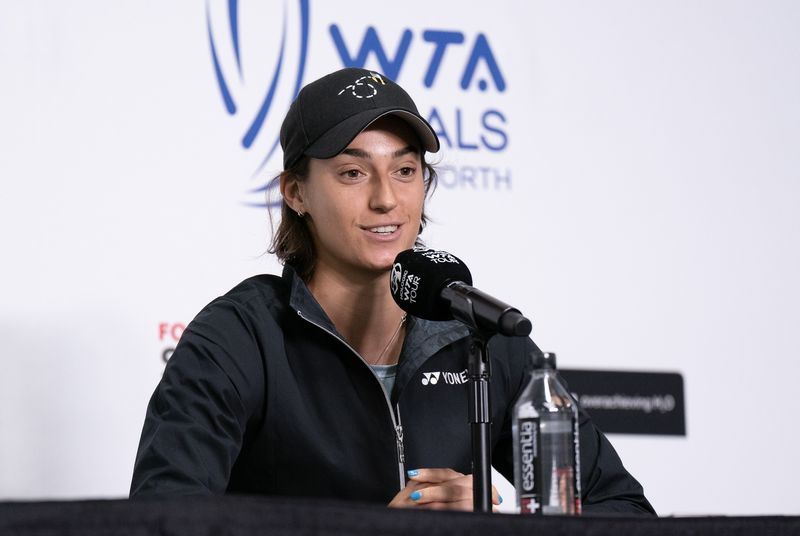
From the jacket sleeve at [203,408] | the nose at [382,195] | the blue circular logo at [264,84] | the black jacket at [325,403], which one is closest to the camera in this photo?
the jacket sleeve at [203,408]

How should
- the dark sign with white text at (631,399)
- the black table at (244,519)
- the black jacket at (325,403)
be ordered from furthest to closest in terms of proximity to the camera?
the dark sign with white text at (631,399)
the black jacket at (325,403)
the black table at (244,519)

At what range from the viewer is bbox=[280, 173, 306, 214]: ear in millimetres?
1959

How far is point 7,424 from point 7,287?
27 cm

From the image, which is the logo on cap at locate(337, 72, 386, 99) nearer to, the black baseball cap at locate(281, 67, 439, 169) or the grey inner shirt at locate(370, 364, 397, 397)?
the black baseball cap at locate(281, 67, 439, 169)

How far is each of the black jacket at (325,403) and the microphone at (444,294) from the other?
0.35 m

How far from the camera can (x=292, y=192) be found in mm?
1968

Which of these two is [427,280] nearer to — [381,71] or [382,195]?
[382,195]

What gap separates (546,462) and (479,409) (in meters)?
0.09

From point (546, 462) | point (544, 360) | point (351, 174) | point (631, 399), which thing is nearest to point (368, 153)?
point (351, 174)

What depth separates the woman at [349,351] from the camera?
172 centimetres

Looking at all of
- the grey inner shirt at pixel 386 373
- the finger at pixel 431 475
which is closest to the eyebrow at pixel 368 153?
the grey inner shirt at pixel 386 373

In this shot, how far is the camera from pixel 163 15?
2424 mm

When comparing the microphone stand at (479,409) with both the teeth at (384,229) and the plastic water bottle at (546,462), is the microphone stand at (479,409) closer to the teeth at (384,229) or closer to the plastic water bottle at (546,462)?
the plastic water bottle at (546,462)

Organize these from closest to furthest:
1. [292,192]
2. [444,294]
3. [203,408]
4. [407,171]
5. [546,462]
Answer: [546,462] → [444,294] → [203,408] → [407,171] → [292,192]
